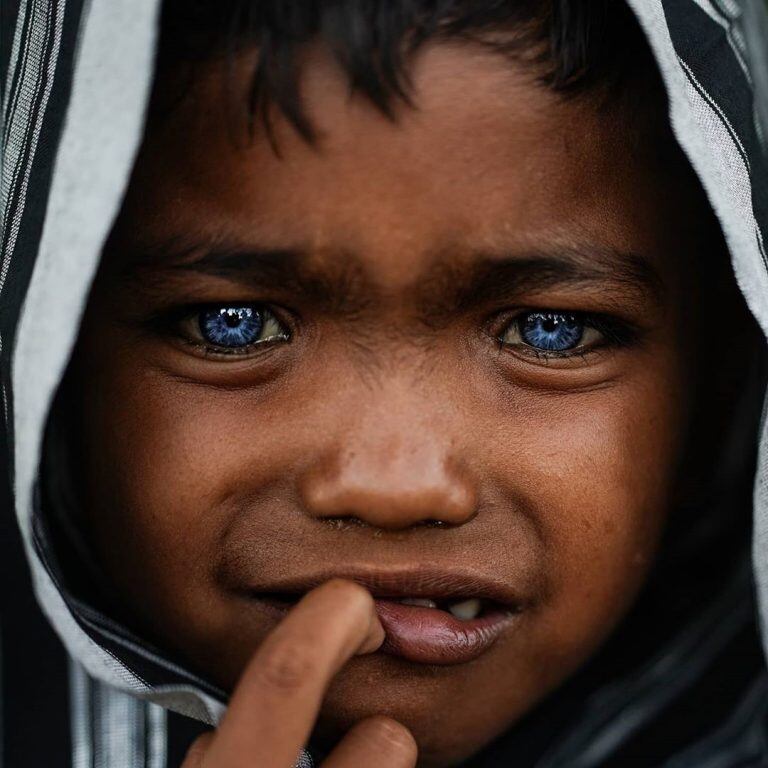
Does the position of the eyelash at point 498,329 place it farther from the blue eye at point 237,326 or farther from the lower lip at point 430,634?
the lower lip at point 430,634

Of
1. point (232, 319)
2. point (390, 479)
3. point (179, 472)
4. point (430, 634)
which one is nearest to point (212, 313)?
point (232, 319)

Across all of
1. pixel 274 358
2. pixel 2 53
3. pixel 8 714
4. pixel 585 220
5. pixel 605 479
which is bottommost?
pixel 8 714

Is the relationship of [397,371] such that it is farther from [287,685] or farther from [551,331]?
[287,685]

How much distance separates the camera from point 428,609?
118cm

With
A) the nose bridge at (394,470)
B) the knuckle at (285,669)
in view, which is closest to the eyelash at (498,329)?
the nose bridge at (394,470)

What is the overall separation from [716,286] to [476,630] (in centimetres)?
47

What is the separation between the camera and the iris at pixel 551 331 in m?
1.22

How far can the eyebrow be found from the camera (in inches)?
42.6

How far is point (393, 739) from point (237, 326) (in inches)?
16.3

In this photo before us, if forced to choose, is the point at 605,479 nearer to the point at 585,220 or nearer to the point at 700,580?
the point at 585,220

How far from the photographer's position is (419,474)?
1.08m

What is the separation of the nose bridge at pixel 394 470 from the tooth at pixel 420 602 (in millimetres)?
106

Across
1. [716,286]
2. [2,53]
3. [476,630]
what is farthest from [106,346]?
[716,286]

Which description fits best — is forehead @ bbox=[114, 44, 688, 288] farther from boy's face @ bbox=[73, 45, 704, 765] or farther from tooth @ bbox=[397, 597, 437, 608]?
tooth @ bbox=[397, 597, 437, 608]
